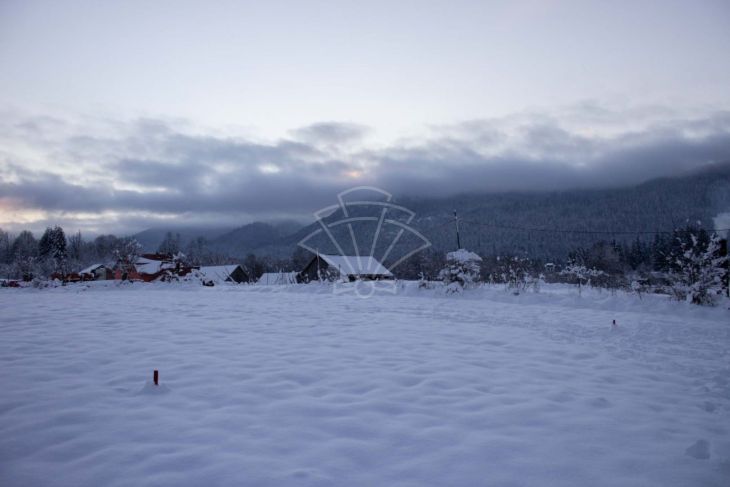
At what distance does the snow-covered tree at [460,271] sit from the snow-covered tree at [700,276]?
736 centimetres

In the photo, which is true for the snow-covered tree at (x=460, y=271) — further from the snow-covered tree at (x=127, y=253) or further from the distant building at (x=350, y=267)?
the snow-covered tree at (x=127, y=253)

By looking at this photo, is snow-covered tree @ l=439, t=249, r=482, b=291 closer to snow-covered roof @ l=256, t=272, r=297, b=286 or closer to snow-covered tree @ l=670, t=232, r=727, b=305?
snow-covered tree @ l=670, t=232, r=727, b=305

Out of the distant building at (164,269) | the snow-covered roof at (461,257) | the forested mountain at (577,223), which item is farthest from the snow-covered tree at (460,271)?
the forested mountain at (577,223)

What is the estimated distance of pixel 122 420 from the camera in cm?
335

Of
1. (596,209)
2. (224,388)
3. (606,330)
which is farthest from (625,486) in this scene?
(596,209)

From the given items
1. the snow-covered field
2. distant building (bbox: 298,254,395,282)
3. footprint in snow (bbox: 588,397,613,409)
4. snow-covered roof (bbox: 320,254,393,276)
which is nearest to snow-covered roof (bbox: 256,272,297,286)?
distant building (bbox: 298,254,395,282)

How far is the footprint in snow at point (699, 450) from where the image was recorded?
9.74 feet

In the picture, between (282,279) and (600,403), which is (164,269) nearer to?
(282,279)

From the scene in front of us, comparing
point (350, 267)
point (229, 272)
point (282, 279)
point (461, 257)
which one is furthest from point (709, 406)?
point (229, 272)

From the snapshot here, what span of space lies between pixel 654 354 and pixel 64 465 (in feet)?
25.6

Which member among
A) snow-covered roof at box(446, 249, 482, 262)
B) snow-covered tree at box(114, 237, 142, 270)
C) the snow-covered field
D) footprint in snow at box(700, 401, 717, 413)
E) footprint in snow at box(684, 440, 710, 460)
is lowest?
footprint in snow at box(700, 401, 717, 413)

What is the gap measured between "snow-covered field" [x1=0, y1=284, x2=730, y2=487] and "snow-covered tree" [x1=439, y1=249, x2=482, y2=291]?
952 centimetres

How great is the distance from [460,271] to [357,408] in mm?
14400

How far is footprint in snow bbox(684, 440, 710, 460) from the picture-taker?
2969 millimetres
